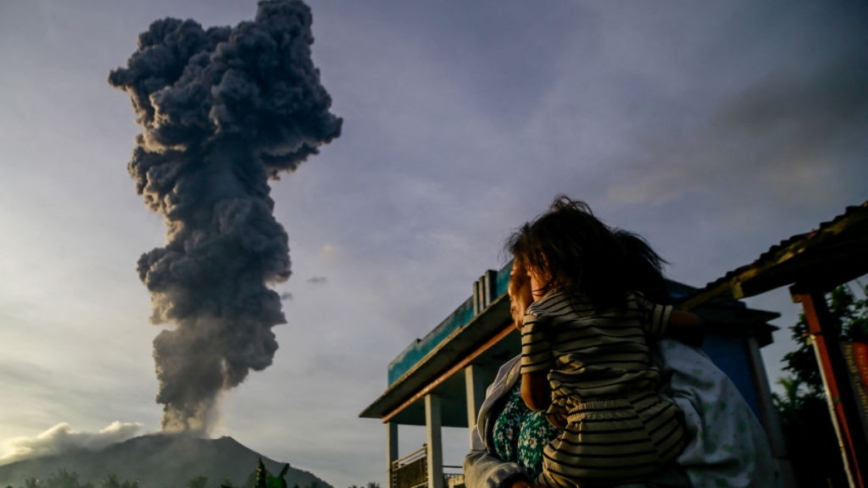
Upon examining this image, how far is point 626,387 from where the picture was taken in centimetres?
123

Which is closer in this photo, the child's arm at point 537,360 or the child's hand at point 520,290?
the child's arm at point 537,360

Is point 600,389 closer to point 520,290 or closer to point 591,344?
point 591,344

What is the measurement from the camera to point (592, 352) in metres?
1.29

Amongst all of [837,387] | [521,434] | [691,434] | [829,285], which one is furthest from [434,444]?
[691,434]

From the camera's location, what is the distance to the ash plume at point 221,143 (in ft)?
173

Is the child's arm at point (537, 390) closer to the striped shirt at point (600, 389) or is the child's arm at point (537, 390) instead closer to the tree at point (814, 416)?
the striped shirt at point (600, 389)

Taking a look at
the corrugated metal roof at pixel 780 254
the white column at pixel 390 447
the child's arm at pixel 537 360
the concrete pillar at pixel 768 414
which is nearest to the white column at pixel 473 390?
the concrete pillar at pixel 768 414

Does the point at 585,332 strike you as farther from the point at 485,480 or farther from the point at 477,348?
the point at 477,348

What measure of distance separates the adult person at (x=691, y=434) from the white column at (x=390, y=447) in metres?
15.8

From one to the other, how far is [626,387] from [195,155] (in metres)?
59.3

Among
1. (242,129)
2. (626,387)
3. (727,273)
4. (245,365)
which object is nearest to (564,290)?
(626,387)

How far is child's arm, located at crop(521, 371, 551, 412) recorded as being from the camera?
1.36 metres

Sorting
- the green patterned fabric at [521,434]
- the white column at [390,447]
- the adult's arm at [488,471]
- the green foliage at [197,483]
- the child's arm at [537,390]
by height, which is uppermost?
the green foliage at [197,483]

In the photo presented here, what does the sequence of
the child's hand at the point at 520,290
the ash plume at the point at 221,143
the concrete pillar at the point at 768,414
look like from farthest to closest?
the ash plume at the point at 221,143 → the concrete pillar at the point at 768,414 → the child's hand at the point at 520,290
